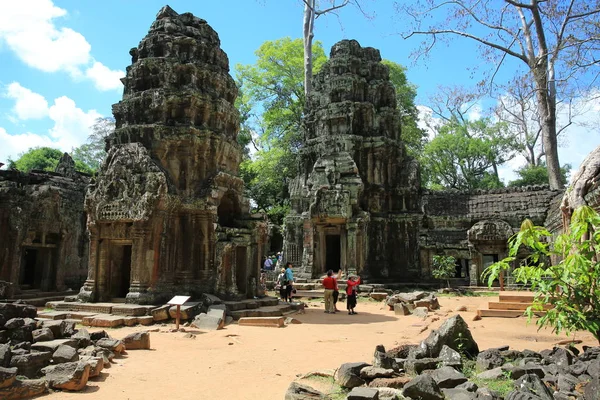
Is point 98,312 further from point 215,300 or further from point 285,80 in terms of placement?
point 285,80

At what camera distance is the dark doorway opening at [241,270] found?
1320 cm

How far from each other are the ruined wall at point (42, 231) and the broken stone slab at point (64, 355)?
9948mm

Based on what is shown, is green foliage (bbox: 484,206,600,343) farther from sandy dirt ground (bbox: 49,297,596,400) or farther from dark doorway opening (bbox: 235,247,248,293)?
dark doorway opening (bbox: 235,247,248,293)

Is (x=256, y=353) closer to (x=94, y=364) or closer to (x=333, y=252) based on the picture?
(x=94, y=364)

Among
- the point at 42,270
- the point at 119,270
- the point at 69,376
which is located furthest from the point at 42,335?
the point at 42,270

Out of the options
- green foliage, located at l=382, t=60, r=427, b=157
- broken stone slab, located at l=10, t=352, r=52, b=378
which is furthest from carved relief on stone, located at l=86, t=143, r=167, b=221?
green foliage, located at l=382, t=60, r=427, b=157

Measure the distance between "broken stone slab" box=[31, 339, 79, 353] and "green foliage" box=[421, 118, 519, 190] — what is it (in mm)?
32393

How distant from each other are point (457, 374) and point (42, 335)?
5.70 m

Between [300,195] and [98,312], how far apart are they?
488 inches

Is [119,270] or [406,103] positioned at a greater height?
[406,103]

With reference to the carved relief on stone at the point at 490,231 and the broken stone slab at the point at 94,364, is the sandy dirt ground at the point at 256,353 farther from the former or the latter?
the carved relief on stone at the point at 490,231

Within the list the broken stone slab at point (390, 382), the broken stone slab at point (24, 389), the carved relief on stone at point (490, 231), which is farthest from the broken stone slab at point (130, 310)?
the carved relief on stone at point (490, 231)

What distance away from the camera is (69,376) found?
529 centimetres

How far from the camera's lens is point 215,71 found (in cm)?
1354
